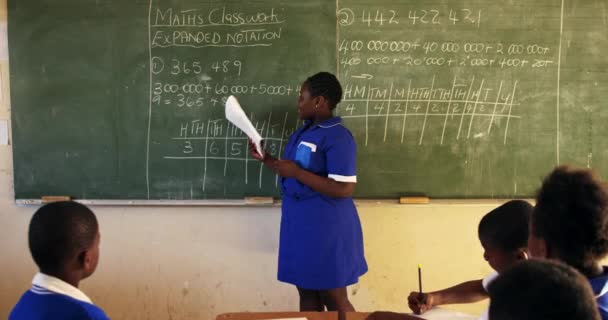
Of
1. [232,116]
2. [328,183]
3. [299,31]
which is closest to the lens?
[328,183]

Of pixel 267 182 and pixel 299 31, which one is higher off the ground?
pixel 299 31

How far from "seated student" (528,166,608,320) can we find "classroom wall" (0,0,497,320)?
1.83m

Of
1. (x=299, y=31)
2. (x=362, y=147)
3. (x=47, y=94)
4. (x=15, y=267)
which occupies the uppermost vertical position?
(x=299, y=31)

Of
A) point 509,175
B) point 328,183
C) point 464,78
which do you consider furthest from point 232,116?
point 509,175

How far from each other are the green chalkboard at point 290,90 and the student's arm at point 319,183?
21.8 inches

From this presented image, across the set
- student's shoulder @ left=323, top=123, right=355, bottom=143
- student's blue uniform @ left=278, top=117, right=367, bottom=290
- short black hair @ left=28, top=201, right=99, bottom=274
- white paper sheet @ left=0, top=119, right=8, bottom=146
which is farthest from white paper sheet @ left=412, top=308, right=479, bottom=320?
white paper sheet @ left=0, top=119, right=8, bottom=146

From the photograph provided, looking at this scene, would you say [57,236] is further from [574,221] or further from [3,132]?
[3,132]

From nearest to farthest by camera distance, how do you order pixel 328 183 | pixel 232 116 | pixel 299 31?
1. pixel 328 183
2. pixel 232 116
3. pixel 299 31

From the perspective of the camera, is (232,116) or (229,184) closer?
(232,116)

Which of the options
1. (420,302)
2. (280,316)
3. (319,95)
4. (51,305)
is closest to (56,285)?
(51,305)

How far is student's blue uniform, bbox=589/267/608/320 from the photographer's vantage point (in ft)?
3.73

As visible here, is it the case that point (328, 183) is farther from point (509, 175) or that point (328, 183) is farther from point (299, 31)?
point (509, 175)

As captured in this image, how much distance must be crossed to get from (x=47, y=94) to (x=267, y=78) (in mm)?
1319

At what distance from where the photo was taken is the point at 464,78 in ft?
9.98
